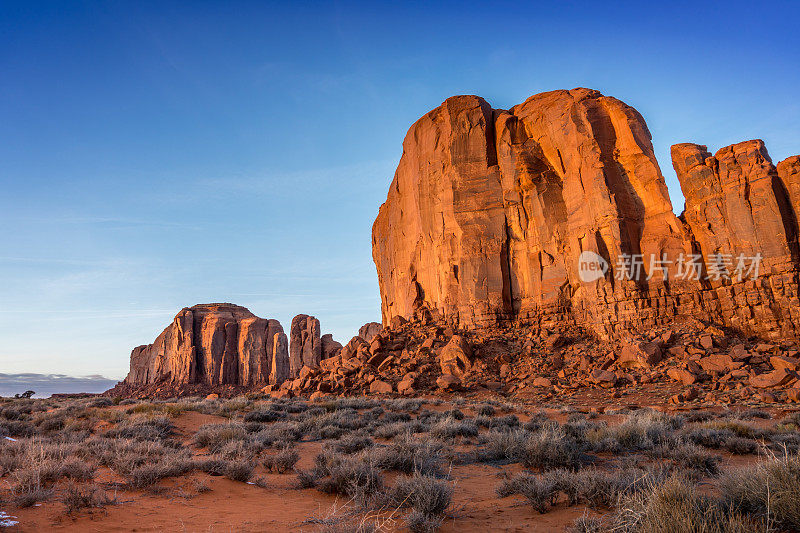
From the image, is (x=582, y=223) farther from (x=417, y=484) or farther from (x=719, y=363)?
(x=417, y=484)

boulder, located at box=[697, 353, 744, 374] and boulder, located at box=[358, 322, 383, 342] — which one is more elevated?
boulder, located at box=[358, 322, 383, 342]

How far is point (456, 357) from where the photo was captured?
26.8 meters

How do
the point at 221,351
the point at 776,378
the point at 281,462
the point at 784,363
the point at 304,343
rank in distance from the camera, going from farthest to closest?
the point at 221,351, the point at 304,343, the point at 784,363, the point at 776,378, the point at 281,462

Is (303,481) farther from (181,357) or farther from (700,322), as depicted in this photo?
(181,357)

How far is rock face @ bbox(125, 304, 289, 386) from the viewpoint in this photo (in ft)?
189

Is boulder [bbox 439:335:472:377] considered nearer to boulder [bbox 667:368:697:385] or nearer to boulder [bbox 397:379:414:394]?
boulder [bbox 397:379:414:394]

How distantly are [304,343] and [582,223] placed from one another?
1564 inches

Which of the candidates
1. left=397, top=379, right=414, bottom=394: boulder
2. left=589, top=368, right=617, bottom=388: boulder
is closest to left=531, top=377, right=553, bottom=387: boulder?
left=589, top=368, right=617, bottom=388: boulder

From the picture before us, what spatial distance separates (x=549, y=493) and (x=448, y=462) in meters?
3.15

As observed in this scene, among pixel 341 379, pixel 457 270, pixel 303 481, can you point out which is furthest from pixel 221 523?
pixel 457 270

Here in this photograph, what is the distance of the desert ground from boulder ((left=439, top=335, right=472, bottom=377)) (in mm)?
15669

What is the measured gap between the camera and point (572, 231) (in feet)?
93.7

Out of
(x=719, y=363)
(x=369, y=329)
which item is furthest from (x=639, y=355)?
(x=369, y=329)

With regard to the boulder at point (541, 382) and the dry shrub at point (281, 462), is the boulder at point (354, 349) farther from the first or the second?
the dry shrub at point (281, 462)
